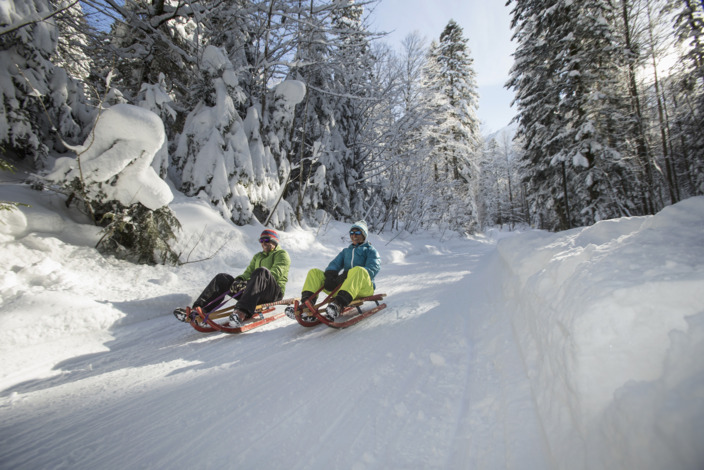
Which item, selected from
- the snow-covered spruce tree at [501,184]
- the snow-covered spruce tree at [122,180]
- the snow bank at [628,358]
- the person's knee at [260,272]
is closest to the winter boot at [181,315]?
the person's knee at [260,272]

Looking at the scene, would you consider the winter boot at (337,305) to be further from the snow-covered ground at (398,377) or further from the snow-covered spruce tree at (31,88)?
the snow-covered spruce tree at (31,88)

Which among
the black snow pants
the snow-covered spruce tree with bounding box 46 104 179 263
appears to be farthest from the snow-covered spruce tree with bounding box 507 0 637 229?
the snow-covered spruce tree with bounding box 46 104 179 263

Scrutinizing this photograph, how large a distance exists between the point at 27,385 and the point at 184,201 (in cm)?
538

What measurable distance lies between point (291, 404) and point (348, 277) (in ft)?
5.62

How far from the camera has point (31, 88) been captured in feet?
18.5

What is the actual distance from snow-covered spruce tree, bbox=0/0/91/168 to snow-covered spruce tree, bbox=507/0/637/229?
13843 millimetres

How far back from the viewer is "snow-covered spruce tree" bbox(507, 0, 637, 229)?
10148 mm

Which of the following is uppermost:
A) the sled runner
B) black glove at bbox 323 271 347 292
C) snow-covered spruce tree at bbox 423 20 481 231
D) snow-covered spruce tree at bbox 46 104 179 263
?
snow-covered spruce tree at bbox 423 20 481 231

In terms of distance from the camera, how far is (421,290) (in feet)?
17.7

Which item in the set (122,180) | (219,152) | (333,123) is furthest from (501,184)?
(122,180)

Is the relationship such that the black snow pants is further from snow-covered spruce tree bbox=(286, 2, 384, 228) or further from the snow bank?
snow-covered spruce tree bbox=(286, 2, 384, 228)

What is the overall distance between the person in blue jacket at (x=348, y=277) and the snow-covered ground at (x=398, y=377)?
374mm

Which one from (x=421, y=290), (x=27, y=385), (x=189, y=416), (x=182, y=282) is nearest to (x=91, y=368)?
(x=27, y=385)

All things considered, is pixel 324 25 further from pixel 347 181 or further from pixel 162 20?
pixel 347 181
